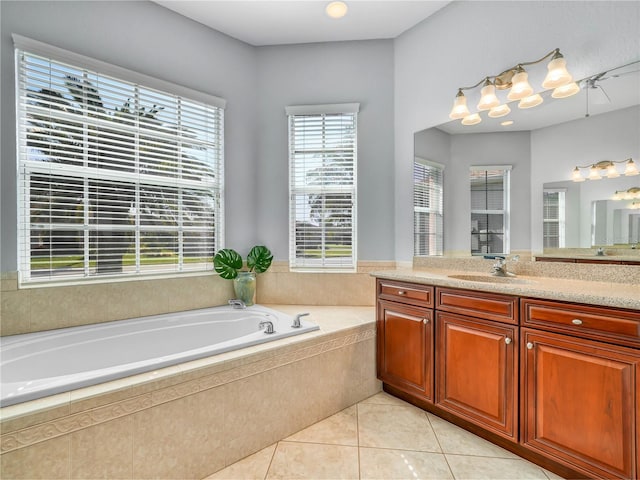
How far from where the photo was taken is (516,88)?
197 cm

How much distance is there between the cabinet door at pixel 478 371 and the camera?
1.62 metres

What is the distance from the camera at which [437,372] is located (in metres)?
1.94

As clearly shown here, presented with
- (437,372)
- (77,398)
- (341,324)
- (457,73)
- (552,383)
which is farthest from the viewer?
(457,73)

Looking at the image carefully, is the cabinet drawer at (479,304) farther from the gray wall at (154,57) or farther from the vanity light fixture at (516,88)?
the gray wall at (154,57)

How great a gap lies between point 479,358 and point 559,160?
4.39ft

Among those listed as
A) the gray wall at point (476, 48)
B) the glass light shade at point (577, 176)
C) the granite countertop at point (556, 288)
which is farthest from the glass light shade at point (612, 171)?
the granite countertop at point (556, 288)

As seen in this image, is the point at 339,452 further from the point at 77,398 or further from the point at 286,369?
the point at 77,398

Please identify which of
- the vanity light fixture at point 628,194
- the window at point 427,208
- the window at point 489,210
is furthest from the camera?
the window at point 427,208

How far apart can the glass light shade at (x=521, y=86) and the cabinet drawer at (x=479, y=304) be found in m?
1.27

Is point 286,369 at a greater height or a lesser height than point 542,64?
lesser

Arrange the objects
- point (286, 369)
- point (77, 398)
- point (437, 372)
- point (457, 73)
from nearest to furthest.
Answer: point (77, 398), point (286, 369), point (437, 372), point (457, 73)

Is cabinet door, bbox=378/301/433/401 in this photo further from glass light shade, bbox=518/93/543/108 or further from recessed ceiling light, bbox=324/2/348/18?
recessed ceiling light, bbox=324/2/348/18

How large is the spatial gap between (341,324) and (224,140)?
184 cm

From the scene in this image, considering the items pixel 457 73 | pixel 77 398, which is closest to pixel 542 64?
pixel 457 73
